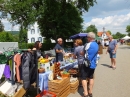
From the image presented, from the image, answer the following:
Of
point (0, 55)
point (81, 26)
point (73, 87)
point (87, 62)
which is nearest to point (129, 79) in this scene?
point (73, 87)

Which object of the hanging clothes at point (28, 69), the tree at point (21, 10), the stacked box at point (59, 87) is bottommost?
the stacked box at point (59, 87)

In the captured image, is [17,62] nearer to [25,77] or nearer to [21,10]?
[25,77]

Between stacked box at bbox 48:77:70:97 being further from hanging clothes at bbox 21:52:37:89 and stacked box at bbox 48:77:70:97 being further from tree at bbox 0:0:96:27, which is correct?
tree at bbox 0:0:96:27

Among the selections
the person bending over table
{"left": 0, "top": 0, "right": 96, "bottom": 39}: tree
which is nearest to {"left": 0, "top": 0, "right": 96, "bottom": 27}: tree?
{"left": 0, "top": 0, "right": 96, "bottom": 39}: tree

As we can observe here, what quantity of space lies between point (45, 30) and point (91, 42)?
23945 millimetres

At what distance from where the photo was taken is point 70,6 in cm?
2531

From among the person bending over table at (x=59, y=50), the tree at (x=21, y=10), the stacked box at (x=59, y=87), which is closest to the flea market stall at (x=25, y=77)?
the stacked box at (x=59, y=87)

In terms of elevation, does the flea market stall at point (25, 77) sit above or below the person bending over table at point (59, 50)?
below

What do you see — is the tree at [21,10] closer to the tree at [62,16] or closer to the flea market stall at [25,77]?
the tree at [62,16]

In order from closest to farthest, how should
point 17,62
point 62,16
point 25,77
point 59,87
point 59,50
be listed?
point 25,77 → point 17,62 → point 59,87 → point 59,50 → point 62,16

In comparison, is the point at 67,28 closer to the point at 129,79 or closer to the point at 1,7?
the point at 1,7

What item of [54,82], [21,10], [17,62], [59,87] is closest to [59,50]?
[54,82]

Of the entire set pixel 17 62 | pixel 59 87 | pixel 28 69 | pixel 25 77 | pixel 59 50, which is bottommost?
pixel 59 87

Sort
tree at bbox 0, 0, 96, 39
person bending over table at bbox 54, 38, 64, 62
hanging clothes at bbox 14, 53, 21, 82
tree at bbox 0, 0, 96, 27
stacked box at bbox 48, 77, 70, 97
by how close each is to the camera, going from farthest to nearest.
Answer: tree at bbox 0, 0, 96, 39, tree at bbox 0, 0, 96, 27, person bending over table at bbox 54, 38, 64, 62, stacked box at bbox 48, 77, 70, 97, hanging clothes at bbox 14, 53, 21, 82
